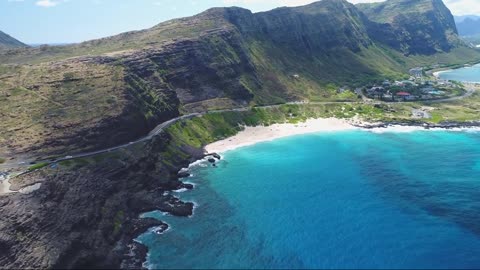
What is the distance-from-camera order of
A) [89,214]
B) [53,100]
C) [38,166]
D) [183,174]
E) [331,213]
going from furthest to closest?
[53,100] → [183,174] → [38,166] → [331,213] → [89,214]

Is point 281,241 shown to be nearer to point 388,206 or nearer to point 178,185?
point 388,206

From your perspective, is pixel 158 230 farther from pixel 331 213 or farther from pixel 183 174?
pixel 331 213

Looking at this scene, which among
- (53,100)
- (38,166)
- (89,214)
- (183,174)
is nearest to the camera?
(89,214)

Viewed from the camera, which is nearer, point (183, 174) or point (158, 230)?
point (158, 230)

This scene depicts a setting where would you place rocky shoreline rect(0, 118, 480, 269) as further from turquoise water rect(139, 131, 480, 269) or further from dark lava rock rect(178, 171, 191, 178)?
turquoise water rect(139, 131, 480, 269)

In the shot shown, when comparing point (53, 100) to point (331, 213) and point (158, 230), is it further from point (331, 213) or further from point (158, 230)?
point (331, 213)

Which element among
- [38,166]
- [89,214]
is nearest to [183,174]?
[89,214]

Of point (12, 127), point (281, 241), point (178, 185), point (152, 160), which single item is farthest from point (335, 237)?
point (12, 127)

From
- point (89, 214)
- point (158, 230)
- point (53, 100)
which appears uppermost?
point (53, 100)

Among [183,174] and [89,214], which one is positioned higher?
[89,214]
